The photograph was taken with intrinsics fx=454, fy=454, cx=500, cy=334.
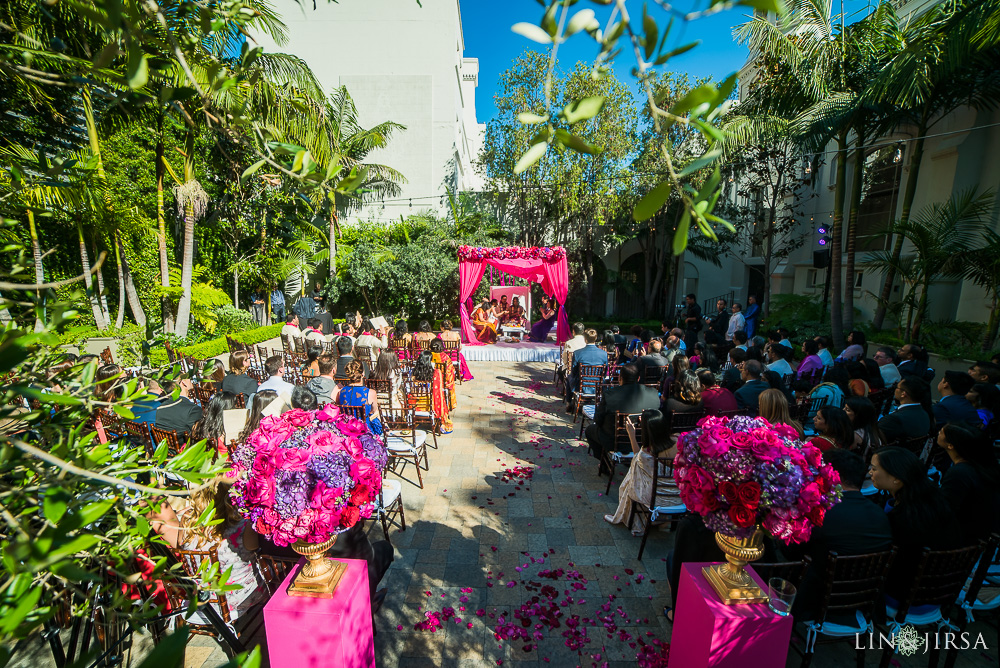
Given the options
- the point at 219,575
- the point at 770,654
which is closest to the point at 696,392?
the point at 770,654

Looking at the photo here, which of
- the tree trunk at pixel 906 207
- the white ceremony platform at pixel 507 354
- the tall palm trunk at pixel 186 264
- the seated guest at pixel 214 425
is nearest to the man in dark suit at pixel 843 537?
the seated guest at pixel 214 425

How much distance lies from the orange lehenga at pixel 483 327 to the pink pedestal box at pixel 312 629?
1118 cm

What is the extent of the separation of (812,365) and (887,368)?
32.5 inches

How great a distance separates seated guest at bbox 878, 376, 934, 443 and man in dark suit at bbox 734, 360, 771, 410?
111 cm

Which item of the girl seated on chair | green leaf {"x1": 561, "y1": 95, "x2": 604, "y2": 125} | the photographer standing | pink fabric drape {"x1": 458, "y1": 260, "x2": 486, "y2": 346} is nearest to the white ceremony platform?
pink fabric drape {"x1": 458, "y1": 260, "x2": 486, "y2": 346}

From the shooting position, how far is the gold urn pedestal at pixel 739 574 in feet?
7.58

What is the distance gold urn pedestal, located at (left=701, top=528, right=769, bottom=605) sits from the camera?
2.31 meters

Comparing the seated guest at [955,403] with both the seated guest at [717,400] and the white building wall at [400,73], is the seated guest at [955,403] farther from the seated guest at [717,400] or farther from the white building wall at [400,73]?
the white building wall at [400,73]

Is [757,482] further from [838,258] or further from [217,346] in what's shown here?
[217,346]

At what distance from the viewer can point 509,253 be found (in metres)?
12.8

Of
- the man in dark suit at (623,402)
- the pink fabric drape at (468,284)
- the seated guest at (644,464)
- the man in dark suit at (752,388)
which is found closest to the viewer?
the seated guest at (644,464)

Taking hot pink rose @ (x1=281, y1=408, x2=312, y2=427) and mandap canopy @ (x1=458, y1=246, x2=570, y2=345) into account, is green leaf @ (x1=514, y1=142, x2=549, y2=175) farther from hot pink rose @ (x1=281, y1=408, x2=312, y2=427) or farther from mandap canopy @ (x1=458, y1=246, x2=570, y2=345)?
mandap canopy @ (x1=458, y1=246, x2=570, y2=345)

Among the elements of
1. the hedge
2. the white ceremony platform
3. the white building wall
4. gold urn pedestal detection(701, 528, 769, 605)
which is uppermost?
the white building wall

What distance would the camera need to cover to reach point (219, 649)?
10.1 feet
